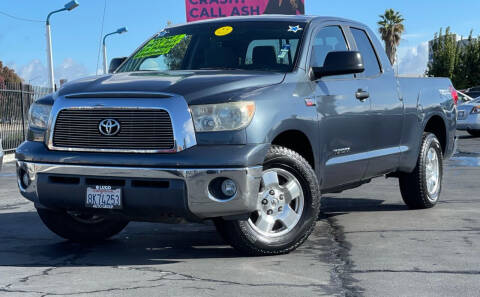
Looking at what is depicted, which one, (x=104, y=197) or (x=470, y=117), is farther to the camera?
(x=470, y=117)

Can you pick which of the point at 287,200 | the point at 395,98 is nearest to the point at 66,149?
the point at 287,200

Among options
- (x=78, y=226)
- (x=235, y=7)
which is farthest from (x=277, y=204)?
(x=235, y=7)

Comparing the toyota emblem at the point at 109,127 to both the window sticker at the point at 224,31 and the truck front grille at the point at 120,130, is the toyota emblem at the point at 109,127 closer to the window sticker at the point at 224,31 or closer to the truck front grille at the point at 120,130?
the truck front grille at the point at 120,130

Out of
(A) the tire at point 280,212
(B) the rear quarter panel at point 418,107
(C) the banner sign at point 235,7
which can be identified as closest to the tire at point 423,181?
(B) the rear quarter panel at point 418,107

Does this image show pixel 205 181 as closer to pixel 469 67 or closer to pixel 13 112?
pixel 13 112

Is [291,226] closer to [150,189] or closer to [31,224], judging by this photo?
[150,189]

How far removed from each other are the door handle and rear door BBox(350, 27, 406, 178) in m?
0.06

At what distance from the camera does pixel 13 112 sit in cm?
1989

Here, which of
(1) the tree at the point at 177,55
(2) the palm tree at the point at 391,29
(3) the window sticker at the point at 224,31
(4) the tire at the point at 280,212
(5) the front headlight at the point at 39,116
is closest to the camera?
(4) the tire at the point at 280,212

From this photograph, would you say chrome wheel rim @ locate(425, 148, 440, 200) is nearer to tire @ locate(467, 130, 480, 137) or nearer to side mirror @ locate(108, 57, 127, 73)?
side mirror @ locate(108, 57, 127, 73)

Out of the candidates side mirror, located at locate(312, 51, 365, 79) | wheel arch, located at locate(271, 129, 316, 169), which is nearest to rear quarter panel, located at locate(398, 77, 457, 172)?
side mirror, located at locate(312, 51, 365, 79)

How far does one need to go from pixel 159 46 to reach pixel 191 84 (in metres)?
1.70

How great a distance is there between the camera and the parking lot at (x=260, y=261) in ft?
15.4

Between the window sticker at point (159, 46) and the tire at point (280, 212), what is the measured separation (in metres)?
1.81
